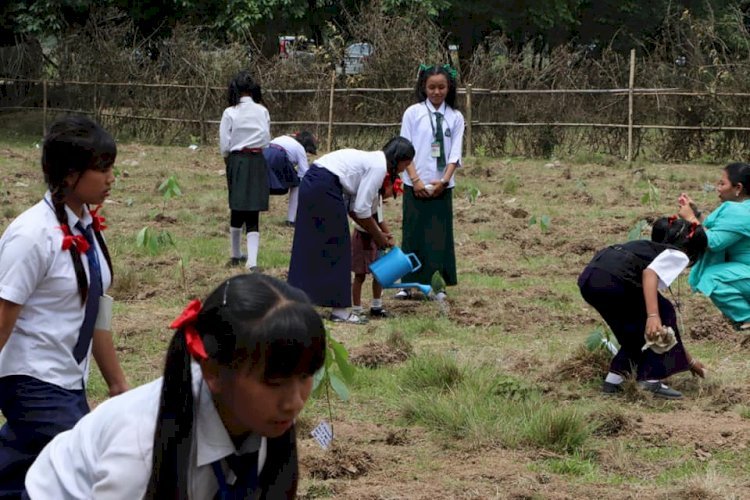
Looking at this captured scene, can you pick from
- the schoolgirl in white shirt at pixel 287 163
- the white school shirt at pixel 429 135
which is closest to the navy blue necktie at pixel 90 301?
the white school shirt at pixel 429 135

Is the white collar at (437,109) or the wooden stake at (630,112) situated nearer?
the white collar at (437,109)

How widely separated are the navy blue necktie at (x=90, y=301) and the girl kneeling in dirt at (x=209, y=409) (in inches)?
45.7

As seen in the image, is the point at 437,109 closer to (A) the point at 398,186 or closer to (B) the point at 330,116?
(A) the point at 398,186

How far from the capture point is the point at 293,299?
6.76ft

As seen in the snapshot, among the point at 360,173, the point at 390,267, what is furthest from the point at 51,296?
the point at 390,267

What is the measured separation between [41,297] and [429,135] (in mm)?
5346

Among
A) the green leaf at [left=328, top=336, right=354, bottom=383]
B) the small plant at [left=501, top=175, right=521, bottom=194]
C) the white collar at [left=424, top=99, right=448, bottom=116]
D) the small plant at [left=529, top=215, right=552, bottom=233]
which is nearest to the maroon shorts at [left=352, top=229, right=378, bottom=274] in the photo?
the white collar at [left=424, top=99, right=448, bottom=116]

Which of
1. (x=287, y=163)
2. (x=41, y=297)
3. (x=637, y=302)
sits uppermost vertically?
(x=41, y=297)

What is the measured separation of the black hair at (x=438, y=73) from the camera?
323 inches

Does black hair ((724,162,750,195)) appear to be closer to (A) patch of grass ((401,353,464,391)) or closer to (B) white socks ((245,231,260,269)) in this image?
(A) patch of grass ((401,353,464,391))

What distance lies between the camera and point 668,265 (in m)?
5.50

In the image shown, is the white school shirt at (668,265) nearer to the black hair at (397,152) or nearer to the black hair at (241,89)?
the black hair at (397,152)

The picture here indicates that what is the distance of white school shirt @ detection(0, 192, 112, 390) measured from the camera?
3115mm

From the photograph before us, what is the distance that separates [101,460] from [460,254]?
833cm
